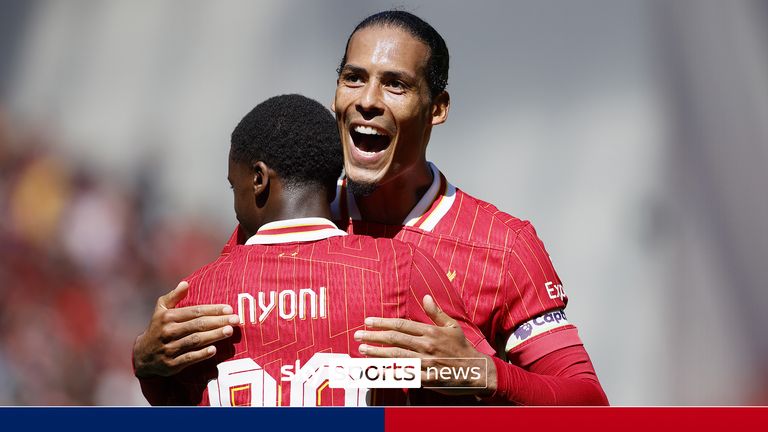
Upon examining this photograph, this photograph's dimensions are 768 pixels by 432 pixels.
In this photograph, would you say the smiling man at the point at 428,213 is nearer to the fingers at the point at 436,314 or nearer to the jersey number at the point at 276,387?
the fingers at the point at 436,314

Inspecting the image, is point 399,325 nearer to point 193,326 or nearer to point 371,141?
point 193,326

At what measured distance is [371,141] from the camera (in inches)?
90.3

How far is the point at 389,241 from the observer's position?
6.22ft

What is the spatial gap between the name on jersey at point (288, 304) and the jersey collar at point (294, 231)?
118 millimetres

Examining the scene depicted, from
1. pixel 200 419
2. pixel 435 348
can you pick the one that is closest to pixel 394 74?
pixel 435 348

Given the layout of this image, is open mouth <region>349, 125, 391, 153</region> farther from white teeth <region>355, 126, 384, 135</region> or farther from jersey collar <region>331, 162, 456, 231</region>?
jersey collar <region>331, 162, 456, 231</region>

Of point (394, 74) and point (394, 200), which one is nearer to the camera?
point (394, 74)

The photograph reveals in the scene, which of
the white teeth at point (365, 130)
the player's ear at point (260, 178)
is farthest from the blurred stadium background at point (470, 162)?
the player's ear at point (260, 178)

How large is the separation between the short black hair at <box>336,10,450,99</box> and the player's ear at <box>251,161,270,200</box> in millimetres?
462

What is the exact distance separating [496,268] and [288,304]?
64 centimetres

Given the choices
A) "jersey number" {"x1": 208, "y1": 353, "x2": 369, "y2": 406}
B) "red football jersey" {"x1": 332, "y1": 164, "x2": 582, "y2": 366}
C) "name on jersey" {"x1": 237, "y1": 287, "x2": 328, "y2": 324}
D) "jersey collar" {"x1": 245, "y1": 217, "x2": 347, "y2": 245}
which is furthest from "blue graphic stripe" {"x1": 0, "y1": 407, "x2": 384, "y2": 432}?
"red football jersey" {"x1": 332, "y1": 164, "x2": 582, "y2": 366}

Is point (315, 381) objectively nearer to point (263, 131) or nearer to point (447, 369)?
point (447, 369)

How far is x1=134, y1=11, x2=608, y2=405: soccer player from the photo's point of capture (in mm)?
2232

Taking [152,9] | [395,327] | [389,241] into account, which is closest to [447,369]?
[395,327]
